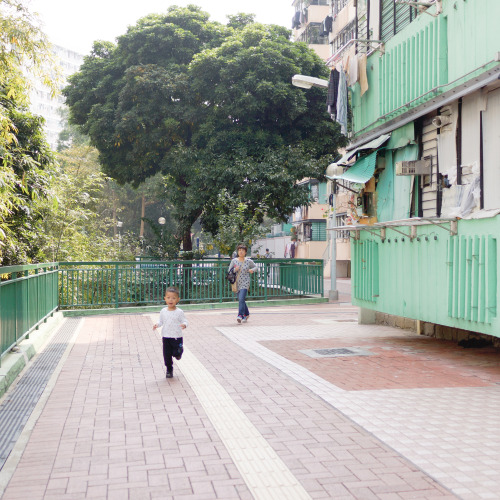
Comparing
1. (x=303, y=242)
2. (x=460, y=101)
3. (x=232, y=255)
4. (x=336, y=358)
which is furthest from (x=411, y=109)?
(x=303, y=242)

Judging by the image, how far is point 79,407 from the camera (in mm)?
6605

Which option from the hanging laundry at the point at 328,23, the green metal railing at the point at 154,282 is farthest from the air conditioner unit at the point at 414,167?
the hanging laundry at the point at 328,23

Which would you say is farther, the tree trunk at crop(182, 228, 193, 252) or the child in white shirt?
the tree trunk at crop(182, 228, 193, 252)

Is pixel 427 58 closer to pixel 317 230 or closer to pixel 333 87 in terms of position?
pixel 333 87

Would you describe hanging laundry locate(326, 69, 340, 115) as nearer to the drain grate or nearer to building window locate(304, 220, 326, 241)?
the drain grate

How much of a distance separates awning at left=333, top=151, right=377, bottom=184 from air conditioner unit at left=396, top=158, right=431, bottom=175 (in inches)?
45.2

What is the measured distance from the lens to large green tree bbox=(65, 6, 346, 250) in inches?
894

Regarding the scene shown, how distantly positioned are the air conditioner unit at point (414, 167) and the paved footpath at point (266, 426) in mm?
2864

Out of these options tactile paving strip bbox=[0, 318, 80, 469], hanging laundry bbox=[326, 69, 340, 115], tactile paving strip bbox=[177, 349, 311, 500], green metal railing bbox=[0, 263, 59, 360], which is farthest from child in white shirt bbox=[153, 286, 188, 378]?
hanging laundry bbox=[326, 69, 340, 115]

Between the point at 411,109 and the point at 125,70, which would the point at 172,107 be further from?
the point at 411,109

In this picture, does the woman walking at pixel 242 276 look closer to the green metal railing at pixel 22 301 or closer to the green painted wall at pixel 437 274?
the green painted wall at pixel 437 274

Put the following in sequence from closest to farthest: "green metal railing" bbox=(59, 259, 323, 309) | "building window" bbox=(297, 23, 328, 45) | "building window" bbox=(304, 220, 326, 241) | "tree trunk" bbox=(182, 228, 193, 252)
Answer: "green metal railing" bbox=(59, 259, 323, 309) → "tree trunk" bbox=(182, 228, 193, 252) → "building window" bbox=(304, 220, 326, 241) → "building window" bbox=(297, 23, 328, 45)

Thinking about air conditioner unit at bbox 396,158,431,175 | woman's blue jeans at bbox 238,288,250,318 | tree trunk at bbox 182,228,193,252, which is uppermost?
air conditioner unit at bbox 396,158,431,175

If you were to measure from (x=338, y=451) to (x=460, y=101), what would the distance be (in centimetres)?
650
